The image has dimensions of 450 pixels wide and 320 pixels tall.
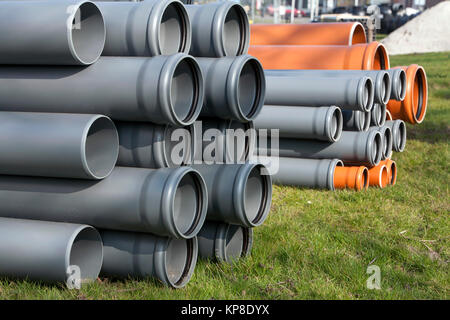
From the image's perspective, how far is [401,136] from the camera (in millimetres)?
6473

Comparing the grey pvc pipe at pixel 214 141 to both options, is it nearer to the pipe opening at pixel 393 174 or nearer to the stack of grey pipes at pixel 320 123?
the stack of grey pipes at pixel 320 123

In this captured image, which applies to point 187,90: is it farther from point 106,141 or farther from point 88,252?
point 88,252

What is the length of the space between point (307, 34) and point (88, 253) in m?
4.92

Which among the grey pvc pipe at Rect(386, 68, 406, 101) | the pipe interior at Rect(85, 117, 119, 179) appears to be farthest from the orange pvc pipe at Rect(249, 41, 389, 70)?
the pipe interior at Rect(85, 117, 119, 179)

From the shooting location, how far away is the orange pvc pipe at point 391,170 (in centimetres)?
580

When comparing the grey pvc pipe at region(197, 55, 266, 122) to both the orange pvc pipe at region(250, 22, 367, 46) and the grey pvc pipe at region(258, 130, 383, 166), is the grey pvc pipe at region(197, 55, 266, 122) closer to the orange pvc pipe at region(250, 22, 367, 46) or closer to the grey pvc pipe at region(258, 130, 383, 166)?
the grey pvc pipe at region(258, 130, 383, 166)

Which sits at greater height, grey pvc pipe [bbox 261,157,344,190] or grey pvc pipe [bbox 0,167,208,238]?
grey pvc pipe [bbox 0,167,208,238]

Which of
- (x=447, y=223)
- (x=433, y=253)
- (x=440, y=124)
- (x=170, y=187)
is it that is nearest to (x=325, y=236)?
(x=433, y=253)

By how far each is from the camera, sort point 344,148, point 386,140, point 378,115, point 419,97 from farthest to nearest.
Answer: point 419,97, point 386,140, point 378,115, point 344,148

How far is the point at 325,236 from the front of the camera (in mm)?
4004

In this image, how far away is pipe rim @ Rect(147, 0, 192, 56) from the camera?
298 cm

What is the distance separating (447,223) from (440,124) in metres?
4.17

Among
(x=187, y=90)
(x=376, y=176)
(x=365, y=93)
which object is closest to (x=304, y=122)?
(x=365, y=93)
